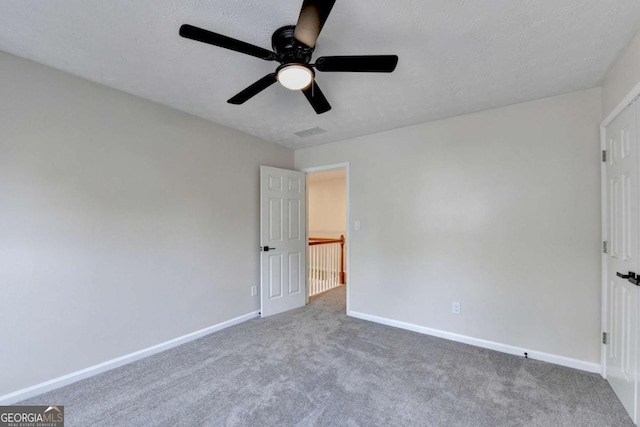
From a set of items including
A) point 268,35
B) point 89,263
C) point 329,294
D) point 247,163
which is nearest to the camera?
point 268,35

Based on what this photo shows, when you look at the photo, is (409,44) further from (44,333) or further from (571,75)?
(44,333)

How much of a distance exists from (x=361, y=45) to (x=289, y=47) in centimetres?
51

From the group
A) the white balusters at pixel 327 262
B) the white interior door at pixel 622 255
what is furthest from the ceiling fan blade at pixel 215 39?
the white balusters at pixel 327 262

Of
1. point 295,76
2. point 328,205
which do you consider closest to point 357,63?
point 295,76

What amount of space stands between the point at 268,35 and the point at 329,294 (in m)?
A: 4.09

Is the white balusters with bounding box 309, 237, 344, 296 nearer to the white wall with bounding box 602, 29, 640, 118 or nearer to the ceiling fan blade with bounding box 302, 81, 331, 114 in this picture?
the ceiling fan blade with bounding box 302, 81, 331, 114

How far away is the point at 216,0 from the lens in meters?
1.45

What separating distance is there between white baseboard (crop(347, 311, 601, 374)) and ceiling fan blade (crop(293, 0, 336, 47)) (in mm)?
3089

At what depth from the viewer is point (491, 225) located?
2.79 metres

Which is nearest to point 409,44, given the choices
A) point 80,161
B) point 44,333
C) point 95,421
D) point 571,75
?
point 571,75

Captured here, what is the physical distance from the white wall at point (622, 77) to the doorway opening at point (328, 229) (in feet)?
12.8

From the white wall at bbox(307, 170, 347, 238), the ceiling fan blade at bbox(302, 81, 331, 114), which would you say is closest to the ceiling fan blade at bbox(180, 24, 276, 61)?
the ceiling fan blade at bbox(302, 81, 331, 114)

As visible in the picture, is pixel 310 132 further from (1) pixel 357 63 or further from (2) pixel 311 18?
(2) pixel 311 18
